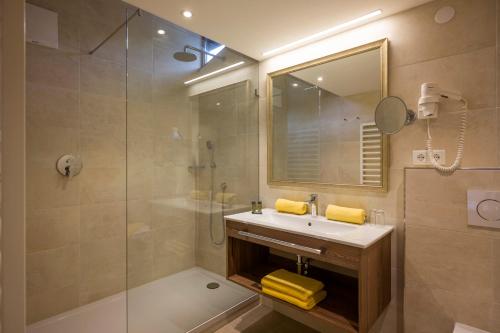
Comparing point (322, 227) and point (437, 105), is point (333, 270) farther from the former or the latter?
point (437, 105)

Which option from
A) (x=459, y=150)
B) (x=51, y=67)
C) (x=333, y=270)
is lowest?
(x=333, y=270)

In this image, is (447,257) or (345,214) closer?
(447,257)

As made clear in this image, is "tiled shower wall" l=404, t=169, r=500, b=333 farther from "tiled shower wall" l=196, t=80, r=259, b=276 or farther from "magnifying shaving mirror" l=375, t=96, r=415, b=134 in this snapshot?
"tiled shower wall" l=196, t=80, r=259, b=276

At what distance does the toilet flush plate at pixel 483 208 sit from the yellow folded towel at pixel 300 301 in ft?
3.16

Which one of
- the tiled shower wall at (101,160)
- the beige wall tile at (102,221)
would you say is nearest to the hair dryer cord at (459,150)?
the tiled shower wall at (101,160)

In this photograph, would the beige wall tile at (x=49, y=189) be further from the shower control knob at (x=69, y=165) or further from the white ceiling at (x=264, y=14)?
the white ceiling at (x=264, y=14)

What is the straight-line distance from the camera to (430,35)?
1.61 m

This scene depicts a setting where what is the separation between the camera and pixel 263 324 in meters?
2.18

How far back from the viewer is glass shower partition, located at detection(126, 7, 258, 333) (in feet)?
6.73

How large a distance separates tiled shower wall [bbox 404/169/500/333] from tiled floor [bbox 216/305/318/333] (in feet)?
2.91

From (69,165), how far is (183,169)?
3.01 ft

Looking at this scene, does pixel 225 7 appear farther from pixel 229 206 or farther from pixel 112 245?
pixel 112 245

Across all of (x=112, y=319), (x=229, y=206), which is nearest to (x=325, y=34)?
(x=229, y=206)

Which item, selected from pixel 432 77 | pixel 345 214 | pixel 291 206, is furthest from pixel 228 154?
pixel 432 77
